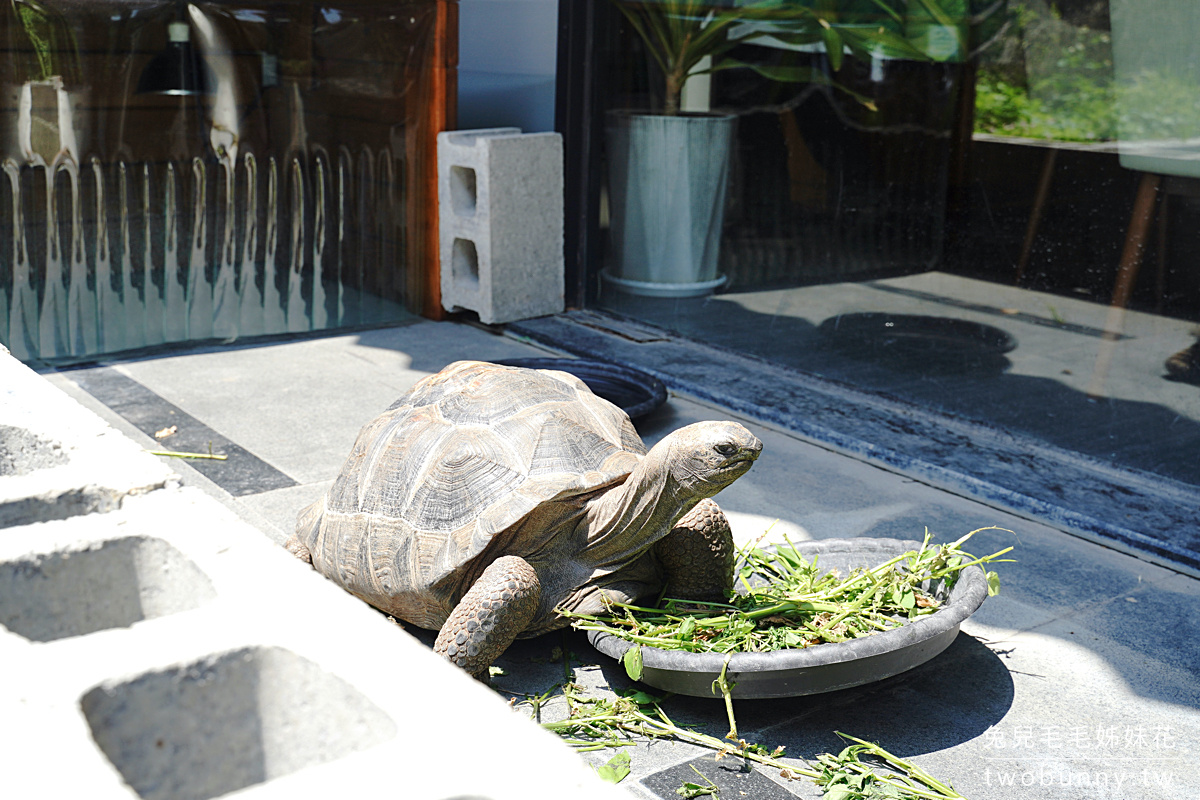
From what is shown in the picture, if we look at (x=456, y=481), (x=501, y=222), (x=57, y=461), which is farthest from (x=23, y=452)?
(x=501, y=222)

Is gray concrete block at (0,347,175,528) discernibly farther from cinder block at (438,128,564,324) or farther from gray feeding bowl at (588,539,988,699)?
cinder block at (438,128,564,324)

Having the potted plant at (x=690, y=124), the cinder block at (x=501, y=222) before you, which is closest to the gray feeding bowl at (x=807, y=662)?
the potted plant at (x=690, y=124)

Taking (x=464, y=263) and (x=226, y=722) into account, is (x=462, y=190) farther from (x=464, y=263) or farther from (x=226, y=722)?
(x=226, y=722)

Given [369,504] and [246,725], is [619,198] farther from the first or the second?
[246,725]

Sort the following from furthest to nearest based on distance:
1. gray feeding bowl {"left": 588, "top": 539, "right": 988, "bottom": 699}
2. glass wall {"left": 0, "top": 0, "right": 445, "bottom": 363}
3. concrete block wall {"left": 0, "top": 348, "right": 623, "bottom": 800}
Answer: glass wall {"left": 0, "top": 0, "right": 445, "bottom": 363}
gray feeding bowl {"left": 588, "top": 539, "right": 988, "bottom": 699}
concrete block wall {"left": 0, "top": 348, "right": 623, "bottom": 800}

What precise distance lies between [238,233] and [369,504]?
10.4 feet

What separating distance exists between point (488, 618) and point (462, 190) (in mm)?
3724

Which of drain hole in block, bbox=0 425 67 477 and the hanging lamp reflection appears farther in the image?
the hanging lamp reflection

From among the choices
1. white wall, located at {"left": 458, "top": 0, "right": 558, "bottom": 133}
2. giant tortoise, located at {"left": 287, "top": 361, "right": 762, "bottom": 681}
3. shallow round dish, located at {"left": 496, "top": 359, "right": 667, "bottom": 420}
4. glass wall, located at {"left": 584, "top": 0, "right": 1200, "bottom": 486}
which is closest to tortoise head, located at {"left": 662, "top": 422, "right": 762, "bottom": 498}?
giant tortoise, located at {"left": 287, "top": 361, "right": 762, "bottom": 681}

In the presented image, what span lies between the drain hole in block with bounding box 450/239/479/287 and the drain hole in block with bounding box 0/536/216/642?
14.2 feet

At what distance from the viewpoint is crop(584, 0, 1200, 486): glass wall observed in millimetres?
3547

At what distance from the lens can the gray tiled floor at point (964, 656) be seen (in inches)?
83.5

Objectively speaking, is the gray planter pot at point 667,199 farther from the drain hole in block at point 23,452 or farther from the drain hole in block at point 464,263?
the drain hole in block at point 23,452

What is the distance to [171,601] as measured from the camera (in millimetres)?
1287
